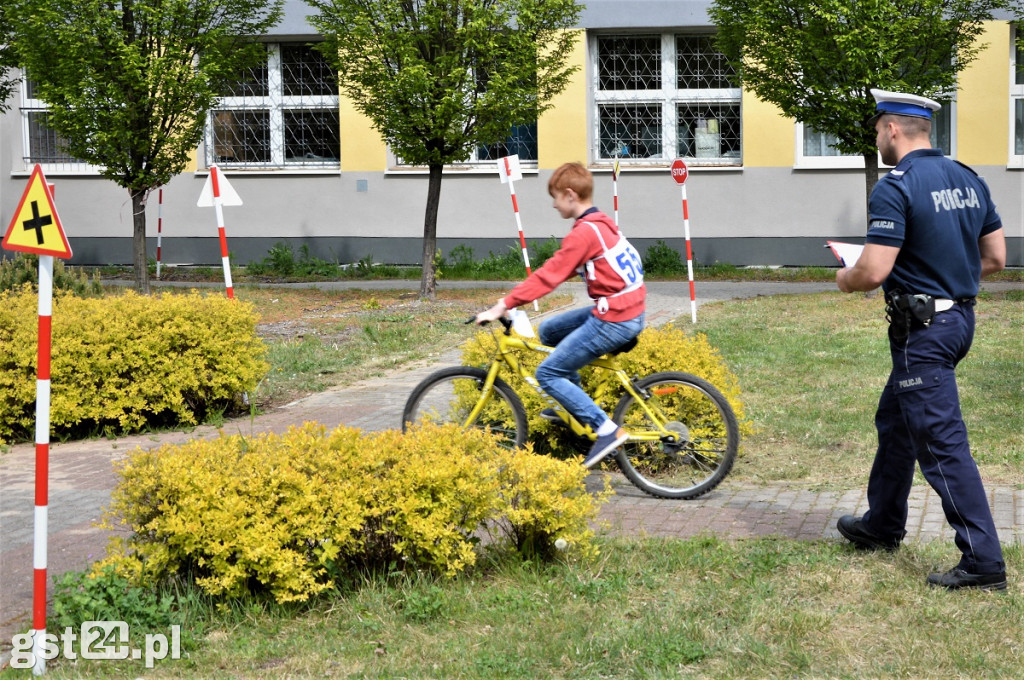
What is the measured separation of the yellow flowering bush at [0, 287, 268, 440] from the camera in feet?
26.6

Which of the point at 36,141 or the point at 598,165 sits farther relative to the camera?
the point at 36,141

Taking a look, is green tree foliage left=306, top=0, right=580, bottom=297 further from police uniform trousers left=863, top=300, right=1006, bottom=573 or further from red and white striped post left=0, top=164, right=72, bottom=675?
police uniform trousers left=863, top=300, right=1006, bottom=573

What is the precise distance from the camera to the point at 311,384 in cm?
1026

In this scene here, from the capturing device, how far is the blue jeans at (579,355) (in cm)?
597

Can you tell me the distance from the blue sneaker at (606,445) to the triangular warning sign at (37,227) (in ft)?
9.44

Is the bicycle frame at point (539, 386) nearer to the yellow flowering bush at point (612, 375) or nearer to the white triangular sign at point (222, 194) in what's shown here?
the yellow flowering bush at point (612, 375)

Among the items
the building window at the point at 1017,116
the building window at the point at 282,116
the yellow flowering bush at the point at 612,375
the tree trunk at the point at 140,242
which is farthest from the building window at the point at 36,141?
the yellow flowering bush at the point at 612,375

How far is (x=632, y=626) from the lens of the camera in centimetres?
410

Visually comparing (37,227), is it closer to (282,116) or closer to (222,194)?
(222,194)

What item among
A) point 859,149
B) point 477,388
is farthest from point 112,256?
point 477,388

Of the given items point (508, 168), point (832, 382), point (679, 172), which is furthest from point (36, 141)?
point (832, 382)

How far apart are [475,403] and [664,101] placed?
17.2 metres

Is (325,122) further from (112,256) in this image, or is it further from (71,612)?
(71,612)

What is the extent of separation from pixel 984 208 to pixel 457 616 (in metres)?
2.59
